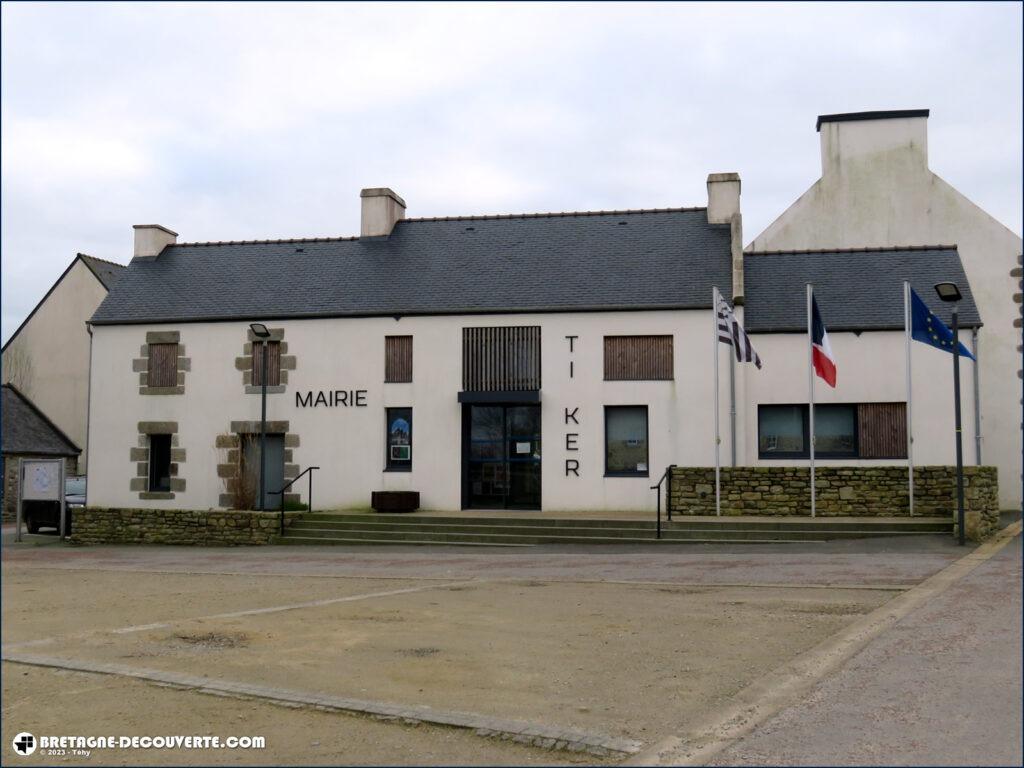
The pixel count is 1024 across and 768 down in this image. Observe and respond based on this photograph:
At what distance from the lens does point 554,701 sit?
6.54 meters

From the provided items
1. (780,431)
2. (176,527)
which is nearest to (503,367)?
(780,431)

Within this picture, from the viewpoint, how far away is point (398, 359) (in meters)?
23.7

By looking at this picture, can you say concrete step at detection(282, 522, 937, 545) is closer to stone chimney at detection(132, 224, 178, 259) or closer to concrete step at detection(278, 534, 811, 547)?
concrete step at detection(278, 534, 811, 547)

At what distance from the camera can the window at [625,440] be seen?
73.6 ft

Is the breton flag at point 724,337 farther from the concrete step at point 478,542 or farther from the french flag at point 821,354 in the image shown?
the concrete step at point 478,542

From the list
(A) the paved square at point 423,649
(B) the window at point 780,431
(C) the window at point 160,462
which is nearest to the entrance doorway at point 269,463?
(C) the window at point 160,462

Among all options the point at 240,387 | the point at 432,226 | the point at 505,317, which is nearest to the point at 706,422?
the point at 505,317

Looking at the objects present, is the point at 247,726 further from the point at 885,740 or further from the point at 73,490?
the point at 73,490

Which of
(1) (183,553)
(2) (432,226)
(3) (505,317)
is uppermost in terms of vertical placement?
(2) (432,226)

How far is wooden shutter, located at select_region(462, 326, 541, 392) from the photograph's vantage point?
2302cm

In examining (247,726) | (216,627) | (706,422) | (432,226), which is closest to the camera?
(247,726)

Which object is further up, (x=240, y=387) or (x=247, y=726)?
(x=240, y=387)

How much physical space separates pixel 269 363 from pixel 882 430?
48.8ft

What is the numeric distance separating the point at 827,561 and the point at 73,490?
21.4m
